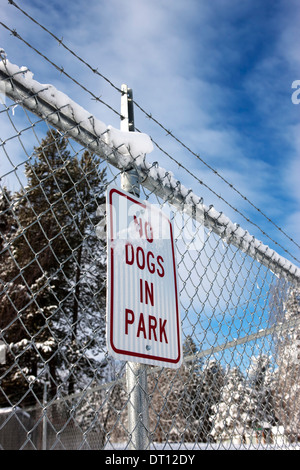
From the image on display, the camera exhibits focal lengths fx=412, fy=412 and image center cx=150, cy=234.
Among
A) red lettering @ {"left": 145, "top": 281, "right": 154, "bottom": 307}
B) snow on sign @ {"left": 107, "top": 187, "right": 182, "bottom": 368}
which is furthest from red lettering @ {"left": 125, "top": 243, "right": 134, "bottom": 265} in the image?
red lettering @ {"left": 145, "top": 281, "right": 154, "bottom": 307}

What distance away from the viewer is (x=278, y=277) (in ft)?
10.2

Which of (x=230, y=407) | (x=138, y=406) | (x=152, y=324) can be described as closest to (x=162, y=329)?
(x=152, y=324)

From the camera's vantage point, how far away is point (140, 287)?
4.97 ft

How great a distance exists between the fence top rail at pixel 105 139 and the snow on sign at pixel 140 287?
22 cm

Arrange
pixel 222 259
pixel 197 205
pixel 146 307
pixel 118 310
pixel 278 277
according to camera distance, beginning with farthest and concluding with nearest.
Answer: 1. pixel 278 277
2. pixel 222 259
3. pixel 197 205
4. pixel 146 307
5. pixel 118 310

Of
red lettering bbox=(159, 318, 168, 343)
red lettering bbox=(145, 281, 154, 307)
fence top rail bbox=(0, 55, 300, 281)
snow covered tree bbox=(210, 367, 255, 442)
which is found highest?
fence top rail bbox=(0, 55, 300, 281)

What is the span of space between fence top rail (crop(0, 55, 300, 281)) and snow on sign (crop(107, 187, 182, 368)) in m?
0.22

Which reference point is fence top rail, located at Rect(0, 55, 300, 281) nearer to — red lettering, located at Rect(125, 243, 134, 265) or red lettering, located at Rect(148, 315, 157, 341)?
red lettering, located at Rect(125, 243, 134, 265)

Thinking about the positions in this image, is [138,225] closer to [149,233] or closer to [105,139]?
[149,233]

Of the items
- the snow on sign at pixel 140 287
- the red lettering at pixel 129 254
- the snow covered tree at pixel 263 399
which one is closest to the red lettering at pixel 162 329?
the snow on sign at pixel 140 287

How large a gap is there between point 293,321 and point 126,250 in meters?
2.20

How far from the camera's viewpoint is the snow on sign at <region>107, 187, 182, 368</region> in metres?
1.40

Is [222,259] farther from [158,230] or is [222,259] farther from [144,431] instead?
[144,431]
